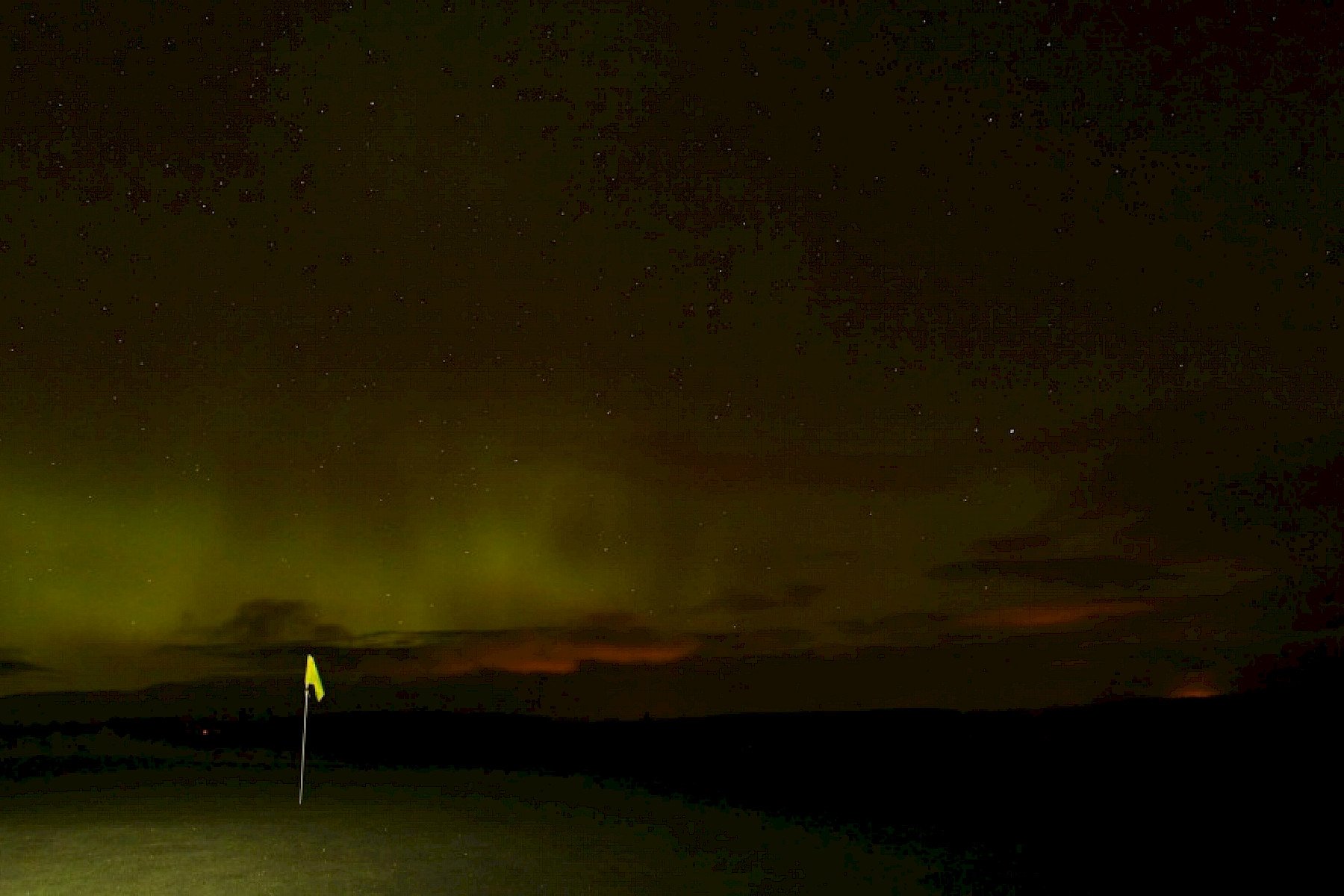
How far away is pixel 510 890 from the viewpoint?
33.2ft

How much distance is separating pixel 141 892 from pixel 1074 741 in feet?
134

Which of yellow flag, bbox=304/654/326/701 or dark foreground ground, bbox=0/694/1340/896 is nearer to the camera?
dark foreground ground, bbox=0/694/1340/896

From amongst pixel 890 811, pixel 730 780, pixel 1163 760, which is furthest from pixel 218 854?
pixel 1163 760

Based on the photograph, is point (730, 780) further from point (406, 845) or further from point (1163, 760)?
point (1163, 760)

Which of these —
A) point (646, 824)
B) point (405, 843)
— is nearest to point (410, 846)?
point (405, 843)

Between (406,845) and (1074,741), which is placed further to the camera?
(1074,741)

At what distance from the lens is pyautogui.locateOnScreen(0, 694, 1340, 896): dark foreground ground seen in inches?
433

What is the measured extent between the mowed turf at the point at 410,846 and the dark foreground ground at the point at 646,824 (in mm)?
44

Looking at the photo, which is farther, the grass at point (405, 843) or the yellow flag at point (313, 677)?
the yellow flag at point (313, 677)

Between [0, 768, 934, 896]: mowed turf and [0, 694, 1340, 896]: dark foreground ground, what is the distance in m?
0.04

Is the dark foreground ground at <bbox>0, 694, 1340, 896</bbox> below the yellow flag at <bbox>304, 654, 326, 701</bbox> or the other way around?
below

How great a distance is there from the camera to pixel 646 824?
14531 mm

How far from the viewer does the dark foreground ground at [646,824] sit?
36.1ft

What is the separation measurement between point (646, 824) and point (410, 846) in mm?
2942
